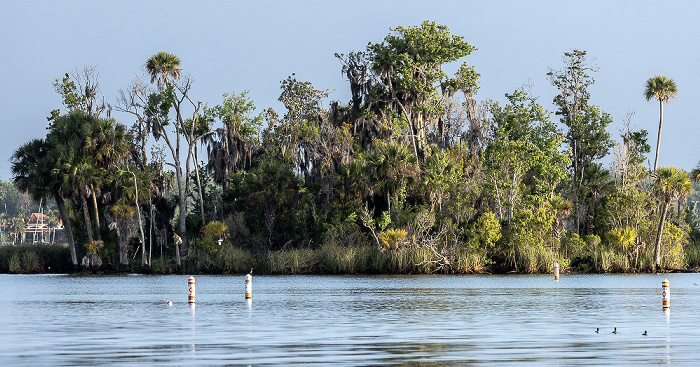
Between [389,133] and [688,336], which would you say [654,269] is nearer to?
[389,133]

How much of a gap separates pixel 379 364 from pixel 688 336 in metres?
8.41

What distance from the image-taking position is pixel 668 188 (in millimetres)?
73750

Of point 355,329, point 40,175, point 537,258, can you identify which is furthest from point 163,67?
point 355,329

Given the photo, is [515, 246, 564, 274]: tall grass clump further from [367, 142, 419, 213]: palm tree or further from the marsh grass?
the marsh grass

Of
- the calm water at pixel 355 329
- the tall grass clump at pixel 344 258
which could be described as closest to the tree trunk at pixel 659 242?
the tall grass clump at pixel 344 258

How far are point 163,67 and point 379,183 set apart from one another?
77.3 ft

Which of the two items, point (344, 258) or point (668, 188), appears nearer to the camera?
point (344, 258)

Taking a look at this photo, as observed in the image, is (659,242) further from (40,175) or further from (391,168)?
(40,175)

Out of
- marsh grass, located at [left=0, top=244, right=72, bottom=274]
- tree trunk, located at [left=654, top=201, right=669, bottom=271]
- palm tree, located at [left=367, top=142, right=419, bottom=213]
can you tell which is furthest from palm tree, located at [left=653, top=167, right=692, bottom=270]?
marsh grass, located at [left=0, top=244, right=72, bottom=274]

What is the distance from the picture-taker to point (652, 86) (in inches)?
3342

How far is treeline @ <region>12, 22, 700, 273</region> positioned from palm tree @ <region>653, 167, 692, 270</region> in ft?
0.36

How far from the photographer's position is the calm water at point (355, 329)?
56.1 feet

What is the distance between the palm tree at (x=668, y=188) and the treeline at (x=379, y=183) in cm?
11

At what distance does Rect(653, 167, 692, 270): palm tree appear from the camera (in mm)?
73625
